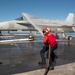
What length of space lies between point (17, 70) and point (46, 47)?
174cm

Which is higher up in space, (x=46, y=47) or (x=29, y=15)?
(x=29, y=15)

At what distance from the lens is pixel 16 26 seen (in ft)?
87.6

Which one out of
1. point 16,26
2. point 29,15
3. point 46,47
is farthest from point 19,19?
point 46,47

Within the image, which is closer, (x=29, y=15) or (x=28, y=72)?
(x=28, y=72)

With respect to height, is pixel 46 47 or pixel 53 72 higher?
pixel 46 47

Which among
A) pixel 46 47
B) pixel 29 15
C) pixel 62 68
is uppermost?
pixel 29 15

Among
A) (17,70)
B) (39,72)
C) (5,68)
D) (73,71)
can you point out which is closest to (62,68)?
(73,71)

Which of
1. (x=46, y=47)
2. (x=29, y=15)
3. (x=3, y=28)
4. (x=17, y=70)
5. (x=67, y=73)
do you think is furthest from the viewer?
(x=3, y=28)

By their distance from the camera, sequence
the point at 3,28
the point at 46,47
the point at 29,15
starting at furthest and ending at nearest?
the point at 3,28 → the point at 29,15 → the point at 46,47

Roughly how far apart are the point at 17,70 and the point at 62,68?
179 cm

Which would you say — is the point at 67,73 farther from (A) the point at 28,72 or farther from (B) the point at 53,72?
(A) the point at 28,72

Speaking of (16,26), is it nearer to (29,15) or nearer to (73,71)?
(29,15)

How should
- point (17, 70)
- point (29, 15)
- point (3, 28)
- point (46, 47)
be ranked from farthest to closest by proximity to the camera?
point (3, 28), point (29, 15), point (46, 47), point (17, 70)

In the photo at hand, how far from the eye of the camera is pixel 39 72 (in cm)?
715
